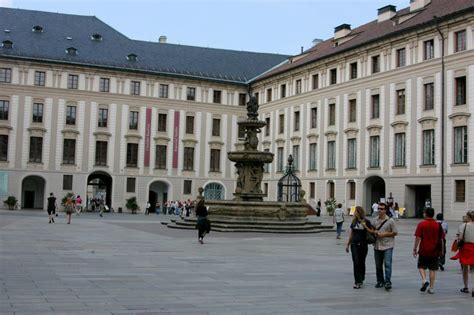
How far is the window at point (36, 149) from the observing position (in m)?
56.7

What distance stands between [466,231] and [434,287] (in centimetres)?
127

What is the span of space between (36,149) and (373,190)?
30789 mm

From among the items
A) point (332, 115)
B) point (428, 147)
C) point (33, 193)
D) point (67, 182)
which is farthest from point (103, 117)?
point (428, 147)

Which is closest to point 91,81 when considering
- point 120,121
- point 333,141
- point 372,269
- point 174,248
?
point 120,121

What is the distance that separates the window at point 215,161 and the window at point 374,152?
20.0 meters

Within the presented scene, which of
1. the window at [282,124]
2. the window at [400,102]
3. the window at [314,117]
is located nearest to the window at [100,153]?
the window at [282,124]

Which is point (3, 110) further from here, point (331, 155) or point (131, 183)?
point (331, 155)

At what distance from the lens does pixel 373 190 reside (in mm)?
48312

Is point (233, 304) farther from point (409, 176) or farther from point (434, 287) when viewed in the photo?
point (409, 176)

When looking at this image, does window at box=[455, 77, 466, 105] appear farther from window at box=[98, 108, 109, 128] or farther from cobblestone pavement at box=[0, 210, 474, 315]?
window at box=[98, 108, 109, 128]

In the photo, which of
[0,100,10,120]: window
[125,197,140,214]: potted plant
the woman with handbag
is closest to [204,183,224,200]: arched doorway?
[125,197,140,214]: potted plant

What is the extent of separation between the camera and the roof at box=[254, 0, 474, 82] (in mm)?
41750

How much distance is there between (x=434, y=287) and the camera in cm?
1159

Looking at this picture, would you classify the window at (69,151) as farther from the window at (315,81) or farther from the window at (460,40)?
the window at (460,40)
